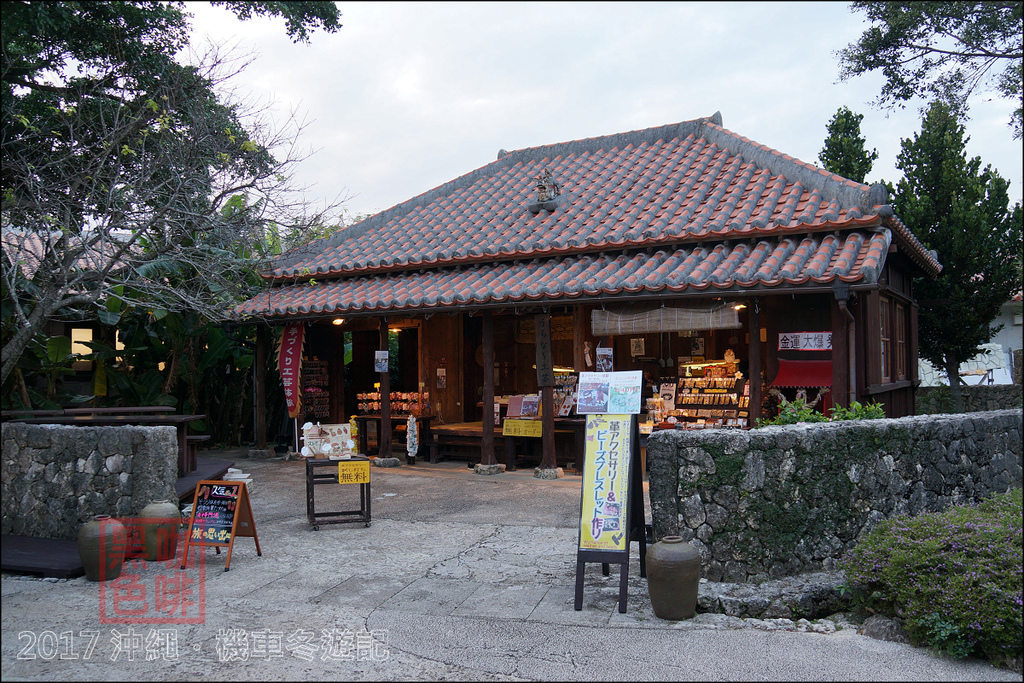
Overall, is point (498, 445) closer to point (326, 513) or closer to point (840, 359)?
point (326, 513)

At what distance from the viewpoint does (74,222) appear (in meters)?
9.69

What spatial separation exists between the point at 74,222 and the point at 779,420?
943cm

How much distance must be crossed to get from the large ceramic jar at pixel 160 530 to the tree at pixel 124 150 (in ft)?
11.1

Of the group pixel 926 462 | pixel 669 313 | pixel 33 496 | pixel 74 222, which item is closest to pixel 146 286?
pixel 74 222

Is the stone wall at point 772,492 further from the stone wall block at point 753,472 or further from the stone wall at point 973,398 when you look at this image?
the stone wall at point 973,398

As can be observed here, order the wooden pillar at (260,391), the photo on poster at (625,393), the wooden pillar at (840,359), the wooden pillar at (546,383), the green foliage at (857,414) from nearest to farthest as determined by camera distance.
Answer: the photo on poster at (625,393), the green foliage at (857,414), the wooden pillar at (840,359), the wooden pillar at (546,383), the wooden pillar at (260,391)

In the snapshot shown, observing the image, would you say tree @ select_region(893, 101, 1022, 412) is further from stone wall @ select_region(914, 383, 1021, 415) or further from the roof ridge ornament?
the roof ridge ornament

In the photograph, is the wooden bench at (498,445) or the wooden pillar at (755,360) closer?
the wooden pillar at (755,360)

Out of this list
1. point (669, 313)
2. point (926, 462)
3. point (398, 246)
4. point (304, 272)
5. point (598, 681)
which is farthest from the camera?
point (398, 246)

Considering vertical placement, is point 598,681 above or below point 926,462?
below

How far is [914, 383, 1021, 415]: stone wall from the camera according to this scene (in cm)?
1695

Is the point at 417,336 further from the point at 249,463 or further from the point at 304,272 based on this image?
the point at 249,463

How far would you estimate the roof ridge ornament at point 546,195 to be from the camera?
547 inches

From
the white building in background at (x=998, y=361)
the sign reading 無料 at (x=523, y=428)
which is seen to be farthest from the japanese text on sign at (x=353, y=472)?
the white building in background at (x=998, y=361)
